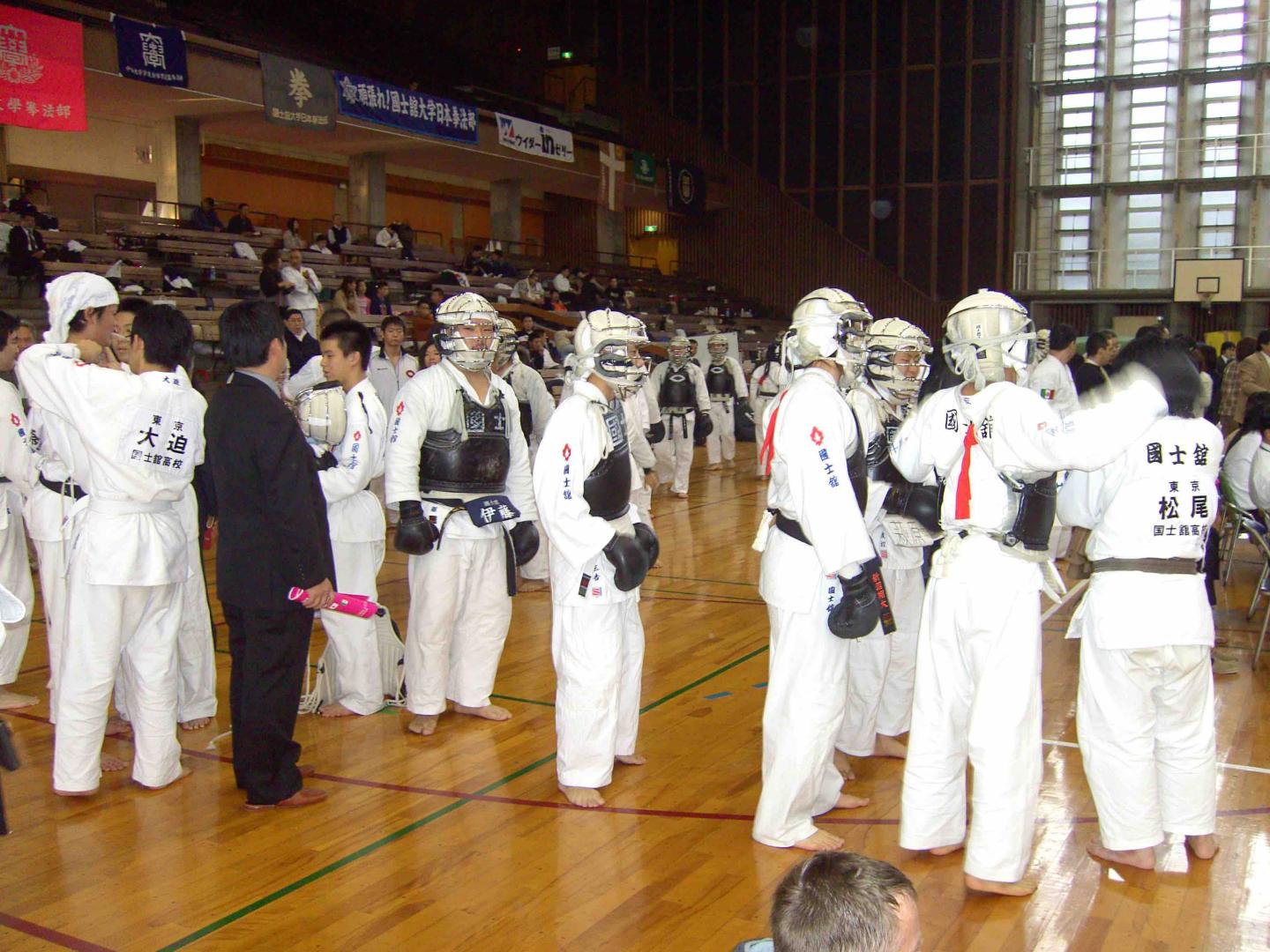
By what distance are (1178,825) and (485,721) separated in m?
2.81

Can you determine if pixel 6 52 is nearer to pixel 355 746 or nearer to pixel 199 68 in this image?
pixel 199 68

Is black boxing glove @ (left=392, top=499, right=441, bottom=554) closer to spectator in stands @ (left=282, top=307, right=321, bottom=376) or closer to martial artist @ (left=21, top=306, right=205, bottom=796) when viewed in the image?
martial artist @ (left=21, top=306, right=205, bottom=796)

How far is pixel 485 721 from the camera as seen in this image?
5137 millimetres

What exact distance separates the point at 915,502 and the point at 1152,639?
107 cm

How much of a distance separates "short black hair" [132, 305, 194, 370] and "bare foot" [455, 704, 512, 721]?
1961 mm

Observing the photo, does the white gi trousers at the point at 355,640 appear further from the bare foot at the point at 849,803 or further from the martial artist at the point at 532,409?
the martial artist at the point at 532,409

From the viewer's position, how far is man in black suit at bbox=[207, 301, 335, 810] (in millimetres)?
4008

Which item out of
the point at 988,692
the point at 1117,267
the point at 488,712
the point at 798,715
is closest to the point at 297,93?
the point at 488,712

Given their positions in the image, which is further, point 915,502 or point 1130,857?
point 915,502

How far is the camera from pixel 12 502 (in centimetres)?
544

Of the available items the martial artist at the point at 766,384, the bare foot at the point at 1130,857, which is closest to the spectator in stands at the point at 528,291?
the martial artist at the point at 766,384

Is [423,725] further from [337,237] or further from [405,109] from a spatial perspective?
[405,109]

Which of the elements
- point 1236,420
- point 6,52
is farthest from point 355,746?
point 6,52

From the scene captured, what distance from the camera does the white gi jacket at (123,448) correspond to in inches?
159
